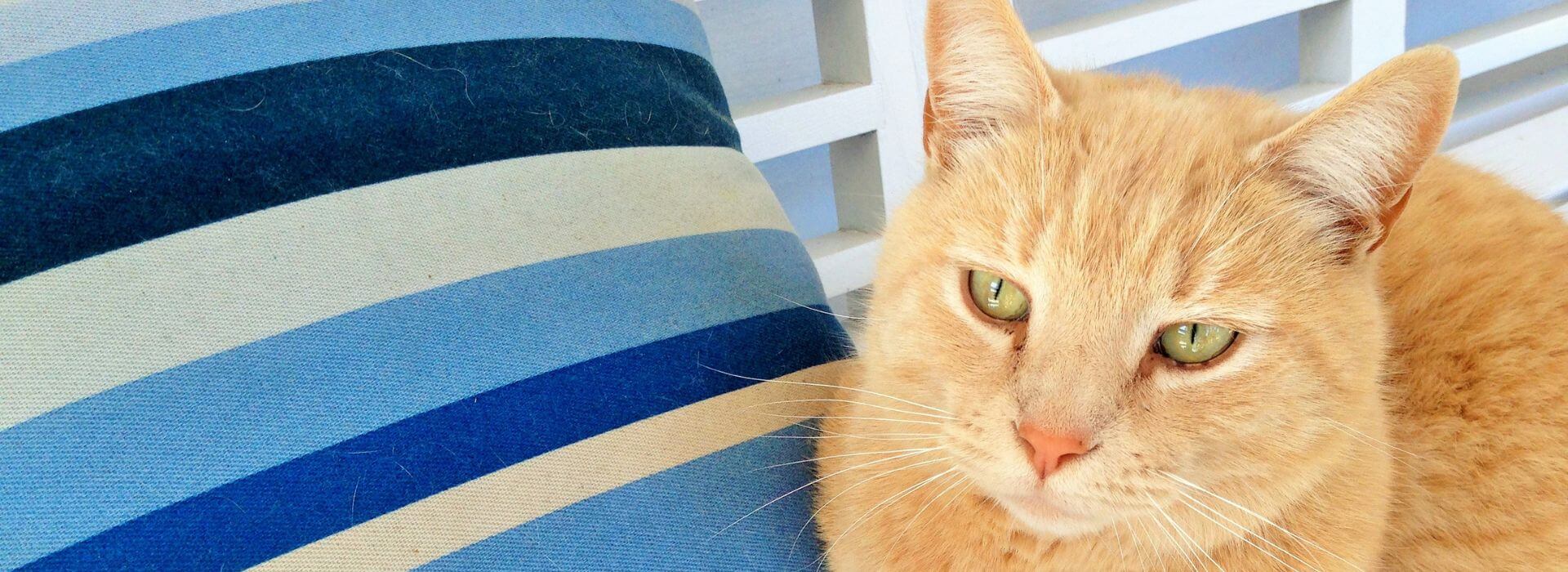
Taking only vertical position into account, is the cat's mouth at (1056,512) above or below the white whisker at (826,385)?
below

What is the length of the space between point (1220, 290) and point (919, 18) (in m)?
0.97

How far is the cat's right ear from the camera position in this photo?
0.87 metres

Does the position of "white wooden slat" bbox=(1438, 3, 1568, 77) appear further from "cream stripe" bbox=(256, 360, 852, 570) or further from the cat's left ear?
"cream stripe" bbox=(256, 360, 852, 570)

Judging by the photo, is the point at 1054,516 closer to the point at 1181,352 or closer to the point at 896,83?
the point at 1181,352

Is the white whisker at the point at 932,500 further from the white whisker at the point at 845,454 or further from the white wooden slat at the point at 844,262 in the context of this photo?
the white wooden slat at the point at 844,262

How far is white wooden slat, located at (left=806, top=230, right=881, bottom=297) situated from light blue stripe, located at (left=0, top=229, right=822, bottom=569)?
78 cm

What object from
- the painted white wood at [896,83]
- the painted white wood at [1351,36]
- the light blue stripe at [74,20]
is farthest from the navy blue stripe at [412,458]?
the painted white wood at [1351,36]

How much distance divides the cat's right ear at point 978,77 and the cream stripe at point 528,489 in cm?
33

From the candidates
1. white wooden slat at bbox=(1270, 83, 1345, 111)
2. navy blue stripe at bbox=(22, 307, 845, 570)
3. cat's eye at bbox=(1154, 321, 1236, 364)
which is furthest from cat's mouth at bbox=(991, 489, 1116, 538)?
white wooden slat at bbox=(1270, 83, 1345, 111)

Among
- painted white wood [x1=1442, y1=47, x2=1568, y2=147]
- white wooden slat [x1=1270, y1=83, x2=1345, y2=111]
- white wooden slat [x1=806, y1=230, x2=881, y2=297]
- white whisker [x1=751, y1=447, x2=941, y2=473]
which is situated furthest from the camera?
painted white wood [x1=1442, y1=47, x2=1568, y2=147]

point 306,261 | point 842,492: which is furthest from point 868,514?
point 306,261

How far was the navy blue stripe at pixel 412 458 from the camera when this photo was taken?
0.63 m

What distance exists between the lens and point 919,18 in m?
1.65

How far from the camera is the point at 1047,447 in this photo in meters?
0.77
